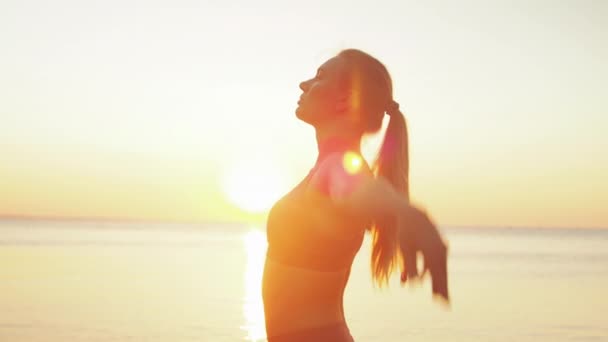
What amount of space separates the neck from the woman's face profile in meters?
0.06

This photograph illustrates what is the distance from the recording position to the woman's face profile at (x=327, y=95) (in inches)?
105

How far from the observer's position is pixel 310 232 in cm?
255

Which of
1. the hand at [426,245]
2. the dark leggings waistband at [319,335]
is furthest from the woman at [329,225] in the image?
the hand at [426,245]

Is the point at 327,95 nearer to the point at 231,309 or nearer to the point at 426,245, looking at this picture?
the point at 426,245

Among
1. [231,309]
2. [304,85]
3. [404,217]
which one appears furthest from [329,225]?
[231,309]

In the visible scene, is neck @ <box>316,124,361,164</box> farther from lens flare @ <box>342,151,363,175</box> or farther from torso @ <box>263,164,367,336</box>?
lens flare @ <box>342,151,363,175</box>

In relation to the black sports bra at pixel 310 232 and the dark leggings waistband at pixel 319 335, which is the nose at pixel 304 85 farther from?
the dark leggings waistband at pixel 319 335

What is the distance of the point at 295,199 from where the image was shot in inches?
102

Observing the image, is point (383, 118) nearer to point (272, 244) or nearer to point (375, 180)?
point (272, 244)

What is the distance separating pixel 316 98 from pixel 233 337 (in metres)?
11.9

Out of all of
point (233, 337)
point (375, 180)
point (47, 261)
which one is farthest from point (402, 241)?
point (47, 261)

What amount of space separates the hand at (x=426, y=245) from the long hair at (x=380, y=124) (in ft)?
2.96

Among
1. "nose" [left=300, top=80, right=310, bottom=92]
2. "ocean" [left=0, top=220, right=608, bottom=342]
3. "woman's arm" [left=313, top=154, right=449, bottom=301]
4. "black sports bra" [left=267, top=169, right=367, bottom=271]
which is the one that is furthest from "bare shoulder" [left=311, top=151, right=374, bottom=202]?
"ocean" [left=0, top=220, right=608, bottom=342]

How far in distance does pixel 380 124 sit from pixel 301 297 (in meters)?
Answer: 0.70
